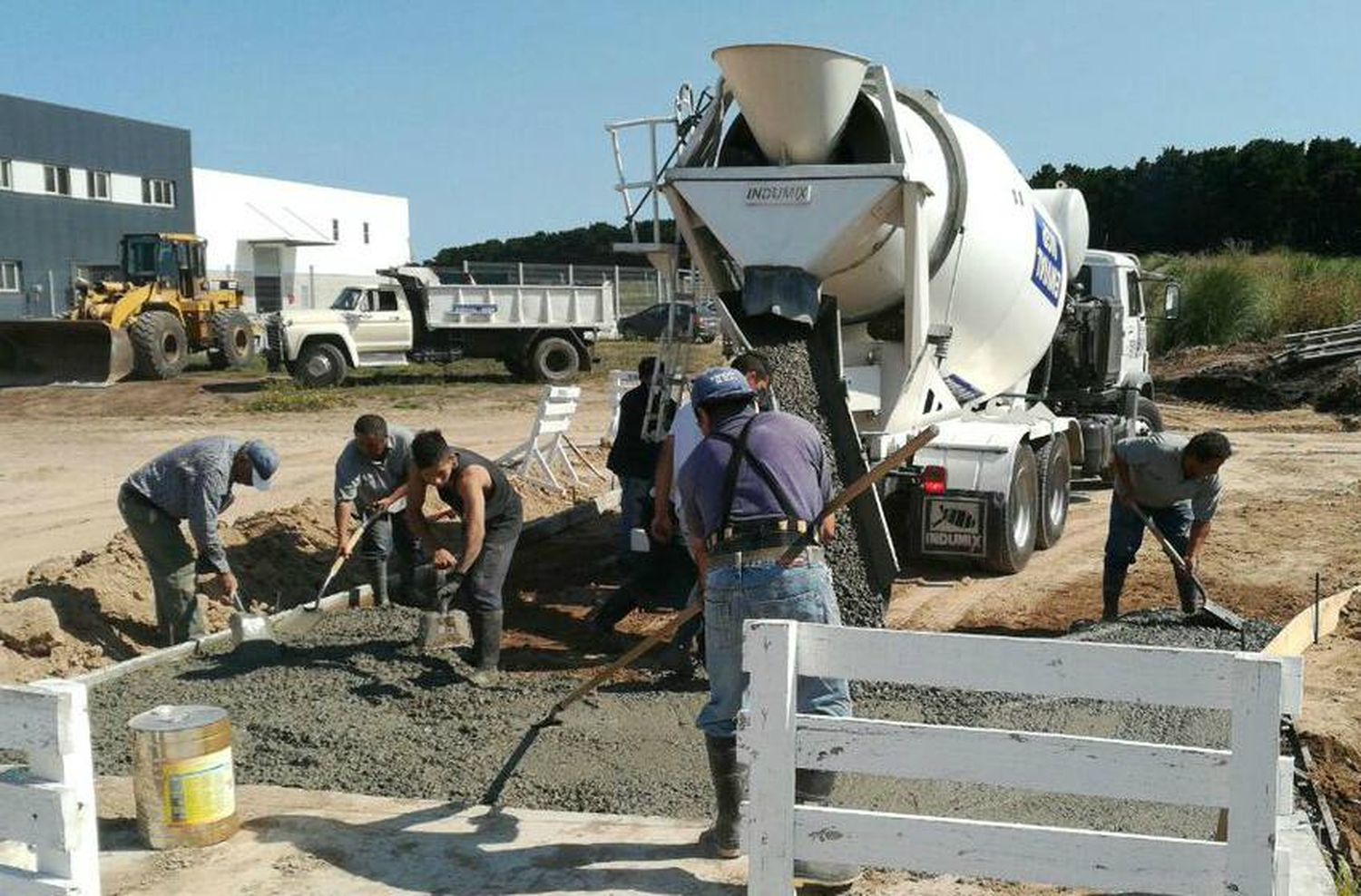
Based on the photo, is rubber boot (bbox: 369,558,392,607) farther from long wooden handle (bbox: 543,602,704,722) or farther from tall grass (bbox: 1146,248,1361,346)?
tall grass (bbox: 1146,248,1361,346)

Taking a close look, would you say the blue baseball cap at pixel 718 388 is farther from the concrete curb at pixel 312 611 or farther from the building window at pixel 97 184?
the building window at pixel 97 184

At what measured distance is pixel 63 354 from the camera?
24859 millimetres

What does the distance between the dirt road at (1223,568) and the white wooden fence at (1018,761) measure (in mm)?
4821

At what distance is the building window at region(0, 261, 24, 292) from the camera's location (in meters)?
36.8

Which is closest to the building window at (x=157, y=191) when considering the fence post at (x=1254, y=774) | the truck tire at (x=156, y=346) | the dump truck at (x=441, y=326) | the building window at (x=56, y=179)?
the building window at (x=56, y=179)

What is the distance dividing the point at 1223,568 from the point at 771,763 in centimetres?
777

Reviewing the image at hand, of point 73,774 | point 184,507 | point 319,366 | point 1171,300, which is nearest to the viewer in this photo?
point 73,774

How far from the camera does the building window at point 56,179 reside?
126 ft

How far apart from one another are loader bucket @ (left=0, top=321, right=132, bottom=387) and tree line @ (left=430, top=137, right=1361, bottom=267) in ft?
83.7

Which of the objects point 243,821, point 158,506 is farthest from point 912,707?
point 158,506

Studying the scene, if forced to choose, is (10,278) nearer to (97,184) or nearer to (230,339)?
(97,184)

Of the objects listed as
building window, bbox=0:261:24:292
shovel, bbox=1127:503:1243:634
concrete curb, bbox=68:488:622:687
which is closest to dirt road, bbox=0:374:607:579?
concrete curb, bbox=68:488:622:687

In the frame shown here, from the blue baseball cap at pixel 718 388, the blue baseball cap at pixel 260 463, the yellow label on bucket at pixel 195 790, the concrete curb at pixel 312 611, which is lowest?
the concrete curb at pixel 312 611

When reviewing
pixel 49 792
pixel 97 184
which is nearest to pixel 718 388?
pixel 49 792
